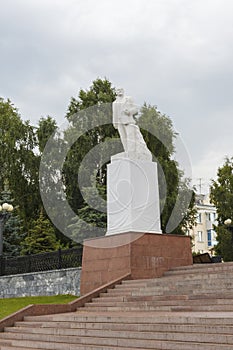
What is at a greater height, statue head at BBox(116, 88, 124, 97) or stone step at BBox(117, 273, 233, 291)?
statue head at BBox(116, 88, 124, 97)

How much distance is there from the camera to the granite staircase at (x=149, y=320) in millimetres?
6180

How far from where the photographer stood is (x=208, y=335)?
5.83 meters

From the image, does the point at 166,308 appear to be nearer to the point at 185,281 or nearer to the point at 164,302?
the point at 164,302

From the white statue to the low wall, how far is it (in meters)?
3.30

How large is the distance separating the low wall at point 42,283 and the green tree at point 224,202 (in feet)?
42.2

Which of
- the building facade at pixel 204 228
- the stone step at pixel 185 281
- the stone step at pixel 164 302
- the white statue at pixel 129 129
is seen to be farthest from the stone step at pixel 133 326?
the building facade at pixel 204 228

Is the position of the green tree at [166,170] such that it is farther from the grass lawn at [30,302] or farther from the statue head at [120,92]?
the grass lawn at [30,302]

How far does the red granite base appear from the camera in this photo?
1123 cm

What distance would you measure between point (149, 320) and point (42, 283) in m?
7.47

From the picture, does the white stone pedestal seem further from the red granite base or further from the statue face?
the statue face

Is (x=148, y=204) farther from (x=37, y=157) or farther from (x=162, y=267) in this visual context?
(x=37, y=157)

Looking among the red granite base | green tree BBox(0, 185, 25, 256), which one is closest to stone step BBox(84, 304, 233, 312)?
the red granite base

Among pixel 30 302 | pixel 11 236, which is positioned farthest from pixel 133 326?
pixel 11 236

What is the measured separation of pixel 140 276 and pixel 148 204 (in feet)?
6.07
